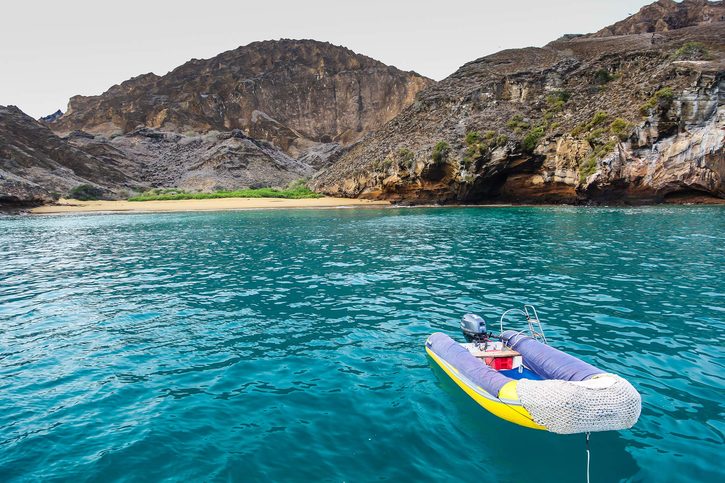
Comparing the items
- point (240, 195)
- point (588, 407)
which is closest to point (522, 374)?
point (588, 407)

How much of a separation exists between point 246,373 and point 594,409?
6678 mm

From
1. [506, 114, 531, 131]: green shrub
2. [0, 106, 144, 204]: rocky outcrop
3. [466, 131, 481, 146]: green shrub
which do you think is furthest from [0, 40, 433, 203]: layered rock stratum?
[506, 114, 531, 131]: green shrub

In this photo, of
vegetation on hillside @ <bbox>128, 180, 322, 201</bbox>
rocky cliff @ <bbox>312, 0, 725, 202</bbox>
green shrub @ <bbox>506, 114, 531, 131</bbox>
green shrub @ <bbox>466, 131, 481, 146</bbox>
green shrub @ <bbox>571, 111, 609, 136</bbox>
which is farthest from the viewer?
vegetation on hillside @ <bbox>128, 180, 322, 201</bbox>

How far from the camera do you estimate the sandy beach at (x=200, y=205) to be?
2837 inches

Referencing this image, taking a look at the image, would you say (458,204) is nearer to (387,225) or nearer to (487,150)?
(487,150)

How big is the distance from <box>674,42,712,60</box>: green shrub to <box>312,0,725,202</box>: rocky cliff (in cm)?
12

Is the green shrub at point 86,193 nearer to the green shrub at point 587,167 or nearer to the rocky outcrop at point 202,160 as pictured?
the rocky outcrop at point 202,160

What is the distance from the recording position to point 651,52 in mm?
64500

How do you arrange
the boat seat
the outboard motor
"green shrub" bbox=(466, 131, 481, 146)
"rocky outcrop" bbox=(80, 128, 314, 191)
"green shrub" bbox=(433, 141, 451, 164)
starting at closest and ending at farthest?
the boat seat
the outboard motor
"green shrub" bbox=(433, 141, 451, 164)
"green shrub" bbox=(466, 131, 481, 146)
"rocky outcrop" bbox=(80, 128, 314, 191)

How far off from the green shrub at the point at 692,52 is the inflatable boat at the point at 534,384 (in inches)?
2533

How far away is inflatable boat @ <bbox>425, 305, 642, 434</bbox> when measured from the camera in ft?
19.9

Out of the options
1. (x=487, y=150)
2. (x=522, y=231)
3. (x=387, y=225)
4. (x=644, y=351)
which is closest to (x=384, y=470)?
(x=644, y=351)

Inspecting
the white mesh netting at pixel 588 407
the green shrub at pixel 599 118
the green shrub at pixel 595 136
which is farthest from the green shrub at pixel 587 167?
the white mesh netting at pixel 588 407

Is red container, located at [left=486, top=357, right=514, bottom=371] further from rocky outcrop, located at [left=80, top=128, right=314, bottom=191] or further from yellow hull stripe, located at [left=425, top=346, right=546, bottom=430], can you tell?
rocky outcrop, located at [left=80, top=128, right=314, bottom=191]
